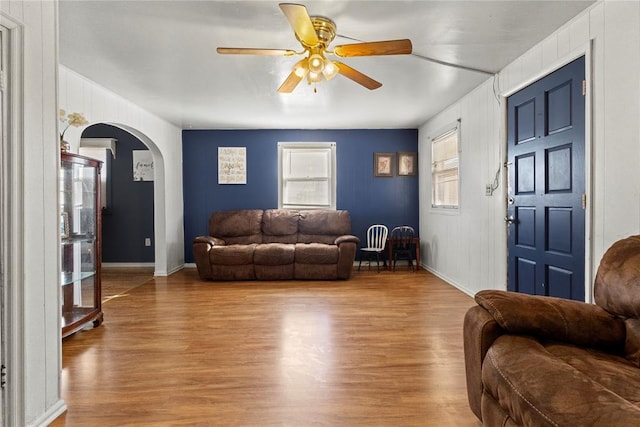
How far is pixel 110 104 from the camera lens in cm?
407

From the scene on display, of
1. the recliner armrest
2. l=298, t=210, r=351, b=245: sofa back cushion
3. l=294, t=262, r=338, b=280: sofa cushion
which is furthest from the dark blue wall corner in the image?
l=294, t=262, r=338, b=280: sofa cushion

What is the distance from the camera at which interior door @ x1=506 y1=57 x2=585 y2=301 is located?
246cm

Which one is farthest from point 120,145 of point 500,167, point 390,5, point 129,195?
point 500,167

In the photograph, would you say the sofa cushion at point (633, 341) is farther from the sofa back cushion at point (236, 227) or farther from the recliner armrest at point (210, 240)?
the sofa back cushion at point (236, 227)

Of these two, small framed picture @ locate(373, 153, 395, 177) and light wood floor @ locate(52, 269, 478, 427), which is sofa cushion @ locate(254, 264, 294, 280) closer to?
light wood floor @ locate(52, 269, 478, 427)

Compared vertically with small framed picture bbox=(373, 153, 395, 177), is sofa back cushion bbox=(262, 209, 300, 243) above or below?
A: below

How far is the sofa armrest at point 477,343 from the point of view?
1508 mm

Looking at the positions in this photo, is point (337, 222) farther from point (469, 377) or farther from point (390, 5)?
point (469, 377)

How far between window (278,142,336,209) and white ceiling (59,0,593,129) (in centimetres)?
146

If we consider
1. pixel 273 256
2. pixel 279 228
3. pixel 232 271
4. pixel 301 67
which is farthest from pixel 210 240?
pixel 301 67

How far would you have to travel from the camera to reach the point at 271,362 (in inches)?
96.0

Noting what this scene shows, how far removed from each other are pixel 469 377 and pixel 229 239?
4.65 meters

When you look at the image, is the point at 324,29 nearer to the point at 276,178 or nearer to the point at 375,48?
the point at 375,48

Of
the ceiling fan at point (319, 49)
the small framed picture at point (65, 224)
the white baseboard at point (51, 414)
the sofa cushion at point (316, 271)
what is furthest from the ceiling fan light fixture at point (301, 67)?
the sofa cushion at point (316, 271)
